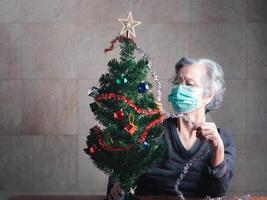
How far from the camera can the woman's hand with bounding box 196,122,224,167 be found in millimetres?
1377

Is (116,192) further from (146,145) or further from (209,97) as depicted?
(209,97)

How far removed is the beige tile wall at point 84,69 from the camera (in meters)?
2.18

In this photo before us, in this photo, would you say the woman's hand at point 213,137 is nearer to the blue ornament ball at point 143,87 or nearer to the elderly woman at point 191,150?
the elderly woman at point 191,150

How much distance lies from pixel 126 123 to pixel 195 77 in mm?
551

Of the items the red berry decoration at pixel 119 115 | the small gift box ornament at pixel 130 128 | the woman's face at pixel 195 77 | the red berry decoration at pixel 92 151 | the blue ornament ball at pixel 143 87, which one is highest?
the woman's face at pixel 195 77

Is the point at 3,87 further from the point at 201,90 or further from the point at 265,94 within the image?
the point at 265,94

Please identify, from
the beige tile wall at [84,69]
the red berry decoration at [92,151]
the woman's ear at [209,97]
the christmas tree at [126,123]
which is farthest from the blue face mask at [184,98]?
the beige tile wall at [84,69]

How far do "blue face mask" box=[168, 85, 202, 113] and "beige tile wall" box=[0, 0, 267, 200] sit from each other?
61cm

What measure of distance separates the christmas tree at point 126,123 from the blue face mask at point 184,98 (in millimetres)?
333

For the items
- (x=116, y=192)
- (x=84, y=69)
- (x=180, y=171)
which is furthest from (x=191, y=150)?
(x=84, y=69)

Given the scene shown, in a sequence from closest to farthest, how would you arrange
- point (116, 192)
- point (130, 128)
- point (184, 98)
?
1. point (130, 128)
2. point (116, 192)
3. point (184, 98)

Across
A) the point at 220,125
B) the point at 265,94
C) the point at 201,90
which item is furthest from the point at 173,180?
the point at 265,94

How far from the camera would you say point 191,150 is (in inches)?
63.2

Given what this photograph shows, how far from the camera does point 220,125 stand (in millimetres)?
2221
